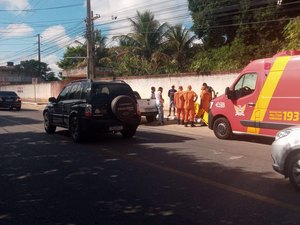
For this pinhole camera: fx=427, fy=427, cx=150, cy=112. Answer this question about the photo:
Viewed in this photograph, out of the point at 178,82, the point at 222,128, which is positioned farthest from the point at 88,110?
the point at 178,82

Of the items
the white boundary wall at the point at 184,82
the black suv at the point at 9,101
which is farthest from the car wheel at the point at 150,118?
the black suv at the point at 9,101

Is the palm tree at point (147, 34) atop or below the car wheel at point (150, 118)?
atop

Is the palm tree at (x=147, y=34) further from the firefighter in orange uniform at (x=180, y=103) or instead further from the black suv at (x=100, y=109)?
the black suv at (x=100, y=109)

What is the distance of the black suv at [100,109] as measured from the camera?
38.5ft

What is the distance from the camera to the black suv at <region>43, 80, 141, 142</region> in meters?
11.8

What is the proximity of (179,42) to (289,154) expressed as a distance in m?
35.0

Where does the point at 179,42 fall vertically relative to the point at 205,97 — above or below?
above

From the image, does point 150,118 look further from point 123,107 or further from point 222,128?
point 123,107

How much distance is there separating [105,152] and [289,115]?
4736 mm

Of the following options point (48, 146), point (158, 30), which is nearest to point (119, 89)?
point (48, 146)

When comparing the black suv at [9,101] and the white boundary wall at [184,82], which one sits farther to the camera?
the black suv at [9,101]

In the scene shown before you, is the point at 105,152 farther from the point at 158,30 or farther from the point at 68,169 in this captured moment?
the point at 158,30

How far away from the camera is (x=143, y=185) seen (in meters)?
6.93

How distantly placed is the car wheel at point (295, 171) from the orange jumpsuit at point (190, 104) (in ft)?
33.6
